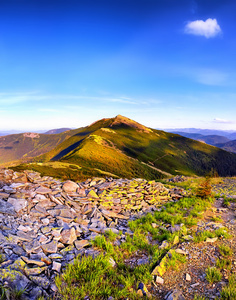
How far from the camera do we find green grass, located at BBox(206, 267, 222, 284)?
16.9 feet

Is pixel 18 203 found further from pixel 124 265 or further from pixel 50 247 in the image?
pixel 124 265

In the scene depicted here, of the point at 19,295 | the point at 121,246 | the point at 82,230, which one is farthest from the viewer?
the point at 82,230

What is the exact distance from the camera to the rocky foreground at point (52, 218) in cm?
514

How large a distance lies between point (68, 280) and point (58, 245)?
2312mm

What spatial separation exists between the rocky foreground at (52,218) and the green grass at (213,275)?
401cm

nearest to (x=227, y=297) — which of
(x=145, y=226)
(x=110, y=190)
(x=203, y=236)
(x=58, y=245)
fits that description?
Answer: (x=203, y=236)

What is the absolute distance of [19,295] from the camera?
4.10 m

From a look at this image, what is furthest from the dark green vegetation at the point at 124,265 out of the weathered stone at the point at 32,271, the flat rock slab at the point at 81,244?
the weathered stone at the point at 32,271

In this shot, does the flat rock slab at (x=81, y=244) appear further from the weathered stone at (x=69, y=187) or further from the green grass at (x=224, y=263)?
the weathered stone at (x=69, y=187)

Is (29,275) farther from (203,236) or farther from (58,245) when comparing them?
(203,236)

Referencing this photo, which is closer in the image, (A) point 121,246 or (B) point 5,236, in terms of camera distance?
(B) point 5,236

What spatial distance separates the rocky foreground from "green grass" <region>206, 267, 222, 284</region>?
4.01m

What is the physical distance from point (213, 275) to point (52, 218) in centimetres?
768

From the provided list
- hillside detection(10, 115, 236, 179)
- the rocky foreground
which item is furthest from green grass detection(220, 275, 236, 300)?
hillside detection(10, 115, 236, 179)
